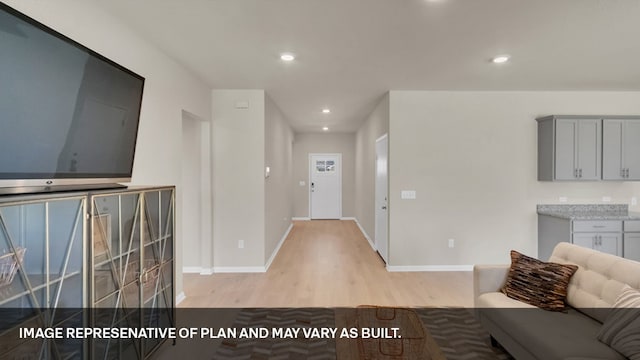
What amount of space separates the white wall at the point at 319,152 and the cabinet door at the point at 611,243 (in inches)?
229

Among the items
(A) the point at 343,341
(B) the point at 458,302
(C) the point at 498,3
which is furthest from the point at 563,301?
(C) the point at 498,3

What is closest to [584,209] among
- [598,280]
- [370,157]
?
[598,280]

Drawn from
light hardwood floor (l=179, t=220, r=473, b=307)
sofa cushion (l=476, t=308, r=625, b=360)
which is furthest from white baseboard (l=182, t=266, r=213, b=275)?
sofa cushion (l=476, t=308, r=625, b=360)

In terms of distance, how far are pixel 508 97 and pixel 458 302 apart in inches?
118

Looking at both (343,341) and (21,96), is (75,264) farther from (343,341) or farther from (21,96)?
(343,341)

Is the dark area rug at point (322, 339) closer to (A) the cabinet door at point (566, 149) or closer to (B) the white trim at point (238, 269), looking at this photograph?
(B) the white trim at point (238, 269)

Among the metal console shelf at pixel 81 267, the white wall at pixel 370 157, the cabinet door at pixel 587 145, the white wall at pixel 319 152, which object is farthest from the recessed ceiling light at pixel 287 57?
the white wall at pixel 319 152

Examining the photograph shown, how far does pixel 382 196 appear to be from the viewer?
5.02 meters

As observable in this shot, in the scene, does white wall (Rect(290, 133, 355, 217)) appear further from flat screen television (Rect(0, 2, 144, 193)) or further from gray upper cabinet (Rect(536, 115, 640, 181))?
flat screen television (Rect(0, 2, 144, 193))

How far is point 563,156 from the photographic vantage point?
13.6ft

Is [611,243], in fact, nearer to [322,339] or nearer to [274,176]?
[322,339]

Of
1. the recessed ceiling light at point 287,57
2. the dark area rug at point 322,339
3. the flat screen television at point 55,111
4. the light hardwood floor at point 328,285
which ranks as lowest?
the dark area rug at point 322,339

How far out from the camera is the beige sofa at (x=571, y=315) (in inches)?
65.8

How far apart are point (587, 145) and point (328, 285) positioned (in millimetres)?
3983
